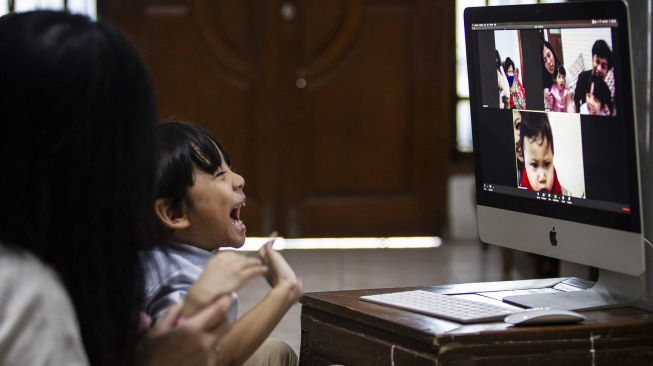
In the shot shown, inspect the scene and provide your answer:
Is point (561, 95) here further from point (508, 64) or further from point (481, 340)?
point (481, 340)

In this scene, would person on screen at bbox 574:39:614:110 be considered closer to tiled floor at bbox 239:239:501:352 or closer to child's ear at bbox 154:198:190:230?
child's ear at bbox 154:198:190:230

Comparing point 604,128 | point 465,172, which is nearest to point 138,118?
point 604,128

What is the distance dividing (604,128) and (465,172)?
651 cm

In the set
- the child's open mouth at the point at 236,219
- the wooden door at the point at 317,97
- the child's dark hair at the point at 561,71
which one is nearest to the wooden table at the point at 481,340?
the child's open mouth at the point at 236,219

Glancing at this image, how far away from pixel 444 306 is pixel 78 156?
94 cm

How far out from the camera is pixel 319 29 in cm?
677

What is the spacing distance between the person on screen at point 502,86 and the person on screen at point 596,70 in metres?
0.24

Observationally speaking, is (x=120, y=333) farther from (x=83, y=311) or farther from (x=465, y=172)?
(x=465, y=172)

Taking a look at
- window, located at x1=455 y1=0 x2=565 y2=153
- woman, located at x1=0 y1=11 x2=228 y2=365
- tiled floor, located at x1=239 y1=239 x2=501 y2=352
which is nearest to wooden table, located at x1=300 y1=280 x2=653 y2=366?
woman, located at x1=0 y1=11 x2=228 y2=365

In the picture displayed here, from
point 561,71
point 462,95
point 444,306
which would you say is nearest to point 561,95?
point 561,71

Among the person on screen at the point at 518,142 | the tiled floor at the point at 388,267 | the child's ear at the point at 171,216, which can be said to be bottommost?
the tiled floor at the point at 388,267

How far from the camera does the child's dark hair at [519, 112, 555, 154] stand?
216 centimetres

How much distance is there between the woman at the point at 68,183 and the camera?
1.23 metres

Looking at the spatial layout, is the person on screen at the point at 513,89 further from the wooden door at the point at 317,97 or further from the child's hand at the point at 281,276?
the wooden door at the point at 317,97
